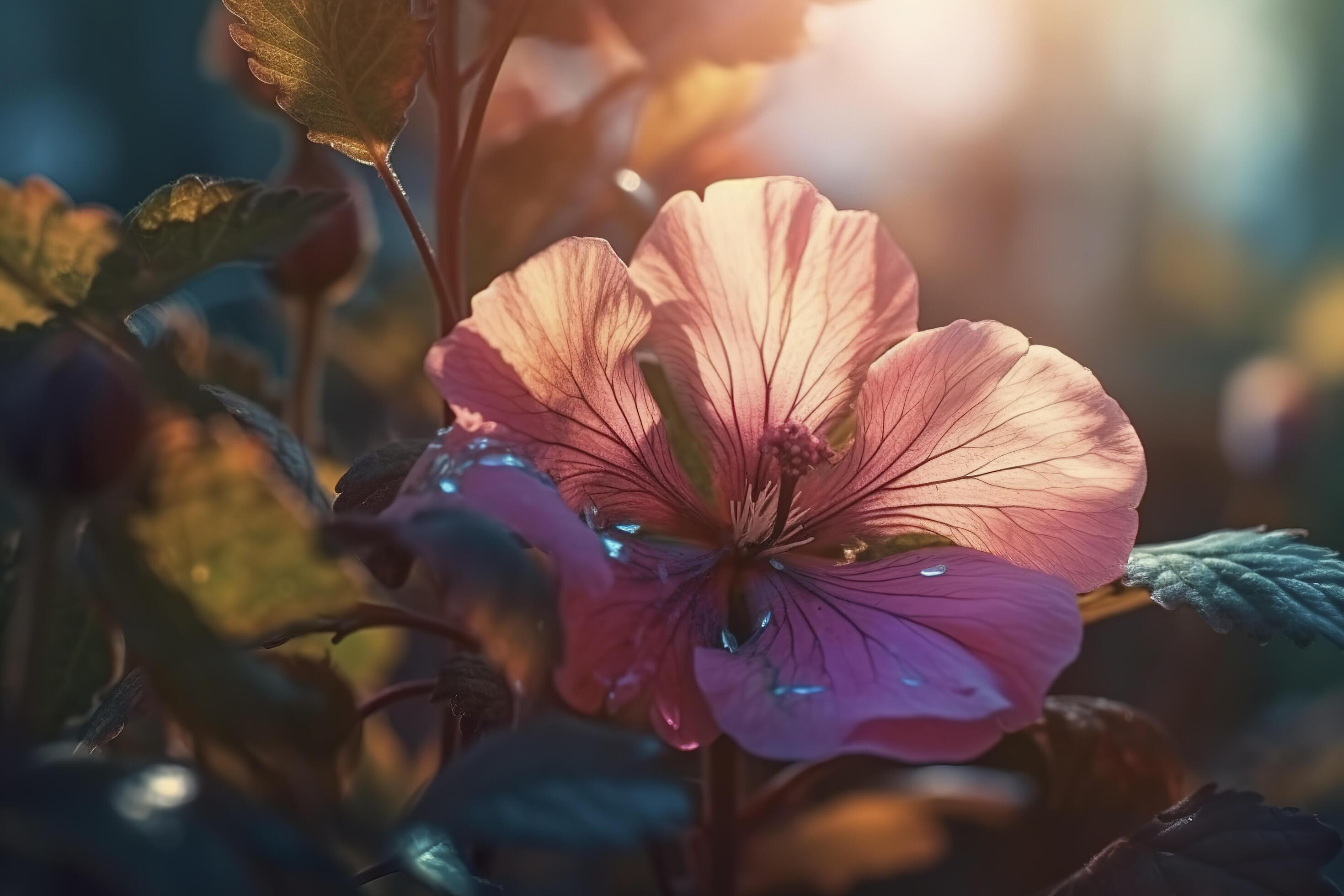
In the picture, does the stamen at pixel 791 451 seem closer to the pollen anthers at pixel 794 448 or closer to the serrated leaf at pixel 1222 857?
the pollen anthers at pixel 794 448

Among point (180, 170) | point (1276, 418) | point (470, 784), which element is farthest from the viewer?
point (180, 170)

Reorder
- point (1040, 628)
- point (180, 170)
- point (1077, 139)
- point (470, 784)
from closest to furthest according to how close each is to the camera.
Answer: point (470, 784), point (1040, 628), point (1077, 139), point (180, 170)

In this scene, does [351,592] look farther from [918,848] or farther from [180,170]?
[180,170]

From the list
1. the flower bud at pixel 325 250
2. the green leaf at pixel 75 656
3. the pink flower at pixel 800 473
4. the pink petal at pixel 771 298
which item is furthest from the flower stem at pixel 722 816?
the flower bud at pixel 325 250

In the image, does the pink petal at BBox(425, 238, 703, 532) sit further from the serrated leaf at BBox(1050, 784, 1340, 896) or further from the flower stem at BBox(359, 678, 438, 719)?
the serrated leaf at BBox(1050, 784, 1340, 896)

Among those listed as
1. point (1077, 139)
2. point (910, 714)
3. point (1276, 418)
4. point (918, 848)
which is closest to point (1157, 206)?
point (1077, 139)

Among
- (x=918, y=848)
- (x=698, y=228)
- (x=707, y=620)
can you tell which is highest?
(x=698, y=228)

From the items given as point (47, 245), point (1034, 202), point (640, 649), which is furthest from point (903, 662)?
point (1034, 202)
